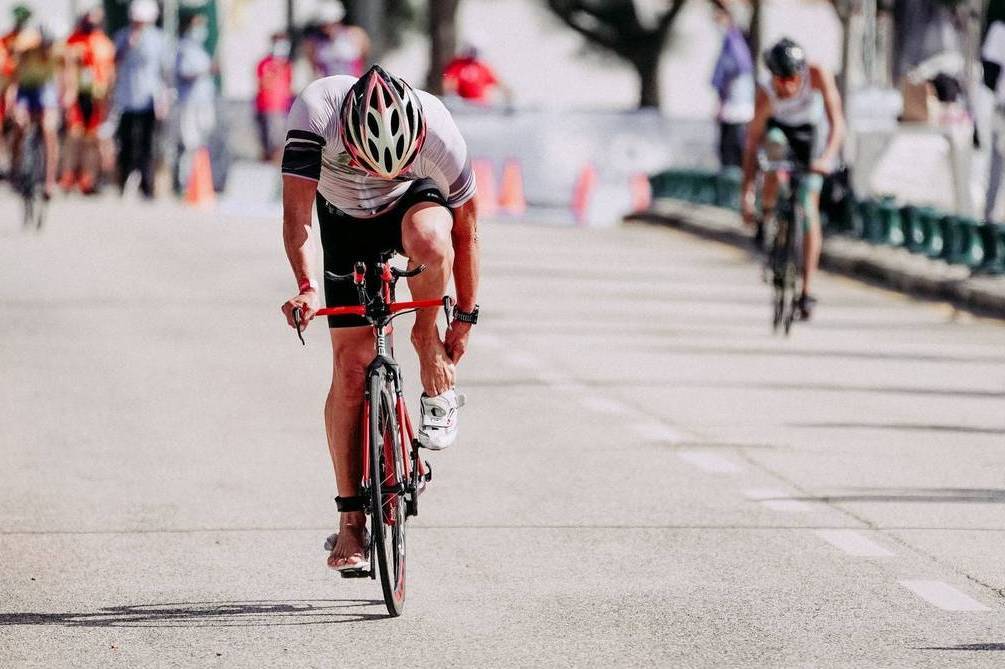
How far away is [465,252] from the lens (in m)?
7.98

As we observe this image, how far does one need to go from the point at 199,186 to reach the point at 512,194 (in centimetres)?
383

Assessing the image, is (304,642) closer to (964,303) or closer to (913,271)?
(964,303)

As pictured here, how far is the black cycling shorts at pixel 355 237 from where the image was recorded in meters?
7.90

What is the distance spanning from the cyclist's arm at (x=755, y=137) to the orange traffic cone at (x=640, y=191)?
13656 mm

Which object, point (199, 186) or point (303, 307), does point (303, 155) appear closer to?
point (303, 307)

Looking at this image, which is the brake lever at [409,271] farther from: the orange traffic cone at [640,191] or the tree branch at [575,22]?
the tree branch at [575,22]

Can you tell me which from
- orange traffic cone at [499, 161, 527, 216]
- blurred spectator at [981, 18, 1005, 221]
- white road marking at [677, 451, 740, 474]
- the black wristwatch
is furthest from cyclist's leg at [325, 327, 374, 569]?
orange traffic cone at [499, 161, 527, 216]

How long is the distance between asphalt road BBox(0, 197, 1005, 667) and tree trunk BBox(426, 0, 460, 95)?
3162 centimetres

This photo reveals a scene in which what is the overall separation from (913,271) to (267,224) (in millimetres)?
8937

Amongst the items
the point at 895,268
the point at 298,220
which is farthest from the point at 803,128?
the point at 298,220

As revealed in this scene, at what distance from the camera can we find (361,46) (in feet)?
107

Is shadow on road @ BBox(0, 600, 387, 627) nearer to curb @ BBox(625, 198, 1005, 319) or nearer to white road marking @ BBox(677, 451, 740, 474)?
white road marking @ BBox(677, 451, 740, 474)

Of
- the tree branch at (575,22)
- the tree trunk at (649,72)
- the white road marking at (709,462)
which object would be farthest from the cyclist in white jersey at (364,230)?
the tree branch at (575,22)

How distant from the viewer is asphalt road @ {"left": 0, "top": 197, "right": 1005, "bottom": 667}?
7617mm
